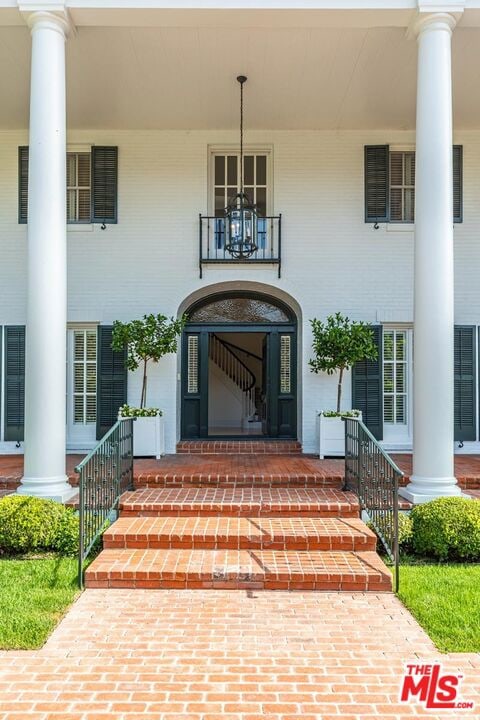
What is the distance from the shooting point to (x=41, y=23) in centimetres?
596

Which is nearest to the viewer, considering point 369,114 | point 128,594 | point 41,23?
point 128,594

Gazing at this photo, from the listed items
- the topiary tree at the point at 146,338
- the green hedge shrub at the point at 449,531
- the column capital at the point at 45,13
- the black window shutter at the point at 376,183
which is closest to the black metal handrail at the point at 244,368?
the topiary tree at the point at 146,338

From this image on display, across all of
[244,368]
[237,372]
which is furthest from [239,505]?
[244,368]

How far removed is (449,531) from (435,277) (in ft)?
8.72

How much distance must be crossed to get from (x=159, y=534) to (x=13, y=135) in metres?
7.25

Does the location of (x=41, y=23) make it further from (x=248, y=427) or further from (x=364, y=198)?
(x=248, y=427)

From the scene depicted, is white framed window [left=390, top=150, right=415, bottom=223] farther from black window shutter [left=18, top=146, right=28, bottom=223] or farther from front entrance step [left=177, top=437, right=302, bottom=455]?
black window shutter [left=18, top=146, right=28, bottom=223]

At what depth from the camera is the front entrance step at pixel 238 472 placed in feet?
22.2

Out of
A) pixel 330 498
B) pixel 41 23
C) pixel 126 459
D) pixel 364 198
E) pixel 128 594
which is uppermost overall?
pixel 41 23

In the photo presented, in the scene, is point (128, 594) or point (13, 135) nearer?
point (128, 594)

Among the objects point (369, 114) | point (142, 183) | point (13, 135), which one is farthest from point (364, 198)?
point (13, 135)
